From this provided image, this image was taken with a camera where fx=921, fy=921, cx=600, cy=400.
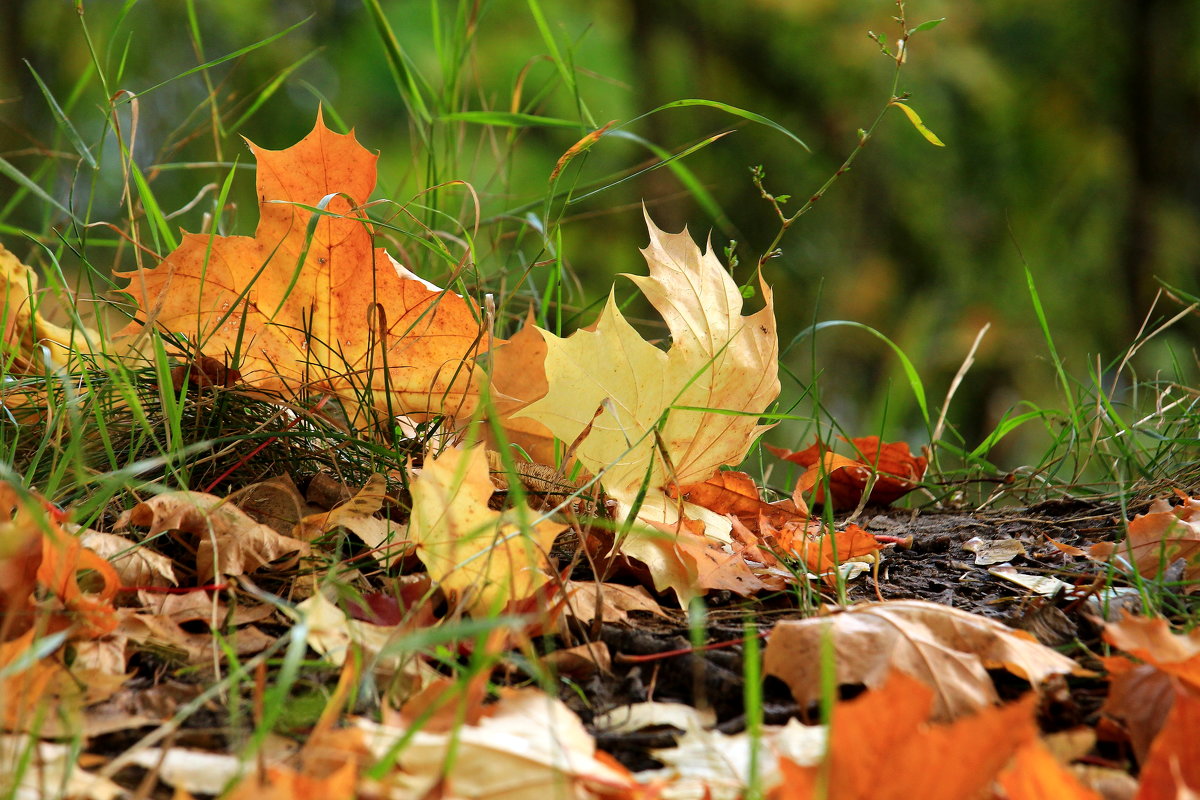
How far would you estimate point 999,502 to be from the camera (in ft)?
4.09

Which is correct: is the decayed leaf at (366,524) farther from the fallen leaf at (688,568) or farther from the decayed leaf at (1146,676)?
the decayed leaf at (1146,676)

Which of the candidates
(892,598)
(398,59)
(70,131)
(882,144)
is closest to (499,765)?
(892,598)

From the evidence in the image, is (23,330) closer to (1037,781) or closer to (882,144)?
(1037,781)

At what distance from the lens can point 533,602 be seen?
713 millimetres

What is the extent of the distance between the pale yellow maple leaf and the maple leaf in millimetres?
128

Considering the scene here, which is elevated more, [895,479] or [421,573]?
[421,573]

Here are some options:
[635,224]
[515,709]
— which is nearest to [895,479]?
[515,709]

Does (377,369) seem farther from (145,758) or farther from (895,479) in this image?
(895,479)

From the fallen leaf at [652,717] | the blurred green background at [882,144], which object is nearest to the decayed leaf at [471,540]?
the fallen leaf at [652,717]

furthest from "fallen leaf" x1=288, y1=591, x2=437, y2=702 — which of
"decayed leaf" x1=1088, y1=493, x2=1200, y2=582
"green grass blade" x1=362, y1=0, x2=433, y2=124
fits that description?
"green grass blade" x1=362, y1=0, x2=433, y2=124

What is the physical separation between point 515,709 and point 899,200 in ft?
16.7

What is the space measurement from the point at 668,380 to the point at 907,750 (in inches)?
19.5

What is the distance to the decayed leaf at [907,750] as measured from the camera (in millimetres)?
458

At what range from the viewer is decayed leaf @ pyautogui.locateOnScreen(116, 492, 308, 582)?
77cm
